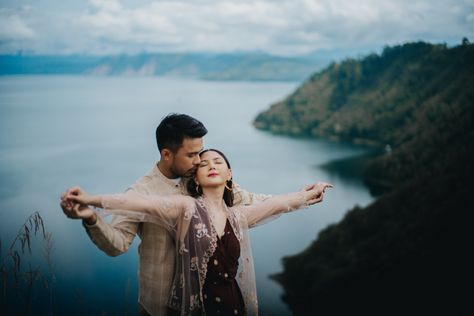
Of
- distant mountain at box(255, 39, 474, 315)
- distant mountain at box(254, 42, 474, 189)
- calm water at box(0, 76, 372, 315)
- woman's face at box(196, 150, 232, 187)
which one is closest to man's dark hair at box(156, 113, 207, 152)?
woman's face at box(196, 150, 232, 187)

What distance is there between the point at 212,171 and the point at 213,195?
14 centimetres

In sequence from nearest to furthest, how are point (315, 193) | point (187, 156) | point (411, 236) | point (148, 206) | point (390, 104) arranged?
point (148, 206), point (187, 156), point (315, 193), point (411, 236), point (390, 104)

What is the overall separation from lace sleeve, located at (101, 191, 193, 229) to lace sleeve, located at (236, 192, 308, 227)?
14.9 inches

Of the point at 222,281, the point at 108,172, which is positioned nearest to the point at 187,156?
the point at 222,281

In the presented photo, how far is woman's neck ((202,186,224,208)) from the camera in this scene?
247cm

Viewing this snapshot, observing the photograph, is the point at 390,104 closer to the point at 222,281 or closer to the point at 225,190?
the point at 225,190

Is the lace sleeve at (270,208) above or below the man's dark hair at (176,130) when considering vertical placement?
below

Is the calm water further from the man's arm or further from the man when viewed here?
the man's arm

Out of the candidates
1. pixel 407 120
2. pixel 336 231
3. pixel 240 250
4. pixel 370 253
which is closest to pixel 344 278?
pixel 370 253

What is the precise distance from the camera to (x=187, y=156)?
2.43 m

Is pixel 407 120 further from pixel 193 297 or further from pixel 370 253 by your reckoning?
pixel 193 297

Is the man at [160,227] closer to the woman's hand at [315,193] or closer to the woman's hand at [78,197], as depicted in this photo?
the woman's hand at [78,197]

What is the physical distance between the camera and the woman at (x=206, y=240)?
7.45 feet

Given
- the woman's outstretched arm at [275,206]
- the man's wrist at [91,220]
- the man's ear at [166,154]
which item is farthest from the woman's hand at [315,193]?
the man's wrist at [91,220]
